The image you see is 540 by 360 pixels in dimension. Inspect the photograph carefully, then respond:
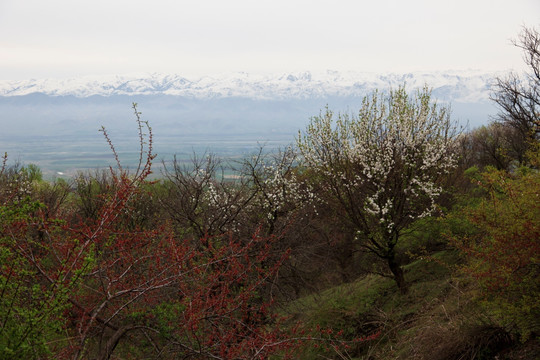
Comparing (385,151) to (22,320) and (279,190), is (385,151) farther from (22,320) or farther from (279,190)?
(22,320)

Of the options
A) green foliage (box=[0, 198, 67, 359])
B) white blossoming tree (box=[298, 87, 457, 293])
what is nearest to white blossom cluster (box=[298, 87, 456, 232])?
white blossoming tree (box=[298, 87, 457, 293])

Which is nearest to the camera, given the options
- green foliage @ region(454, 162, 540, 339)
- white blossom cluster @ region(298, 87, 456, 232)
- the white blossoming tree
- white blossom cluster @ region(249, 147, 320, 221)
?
green foliage @ region(454, 162, 540, 339)

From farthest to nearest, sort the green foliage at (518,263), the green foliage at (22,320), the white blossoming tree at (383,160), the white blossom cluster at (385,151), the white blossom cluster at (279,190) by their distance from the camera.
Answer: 1. the white blossom cluster at (279,190)
2. the white blossom cluster at (385,151)
3. the white blossoming tree at (383,160)
4. the green foliage at (518,263)
5. the green foliage at (22,320)

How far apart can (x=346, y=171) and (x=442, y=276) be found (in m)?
5.83

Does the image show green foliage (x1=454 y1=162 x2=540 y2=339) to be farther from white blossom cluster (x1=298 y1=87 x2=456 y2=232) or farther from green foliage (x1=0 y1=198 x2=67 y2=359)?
green foliage (x1=0 y1=198 x2=67 y2=359)

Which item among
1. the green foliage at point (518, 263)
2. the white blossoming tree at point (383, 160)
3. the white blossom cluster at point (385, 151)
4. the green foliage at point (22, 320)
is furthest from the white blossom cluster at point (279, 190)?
the green foliage at point (22, 320)

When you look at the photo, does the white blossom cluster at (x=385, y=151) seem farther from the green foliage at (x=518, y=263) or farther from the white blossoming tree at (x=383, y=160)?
the green foliage at (x=518, y=263)

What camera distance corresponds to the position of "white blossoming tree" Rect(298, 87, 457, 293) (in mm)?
14062

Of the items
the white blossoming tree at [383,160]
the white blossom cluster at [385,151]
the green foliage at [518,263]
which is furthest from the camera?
the white blossom cluster at [385,151]

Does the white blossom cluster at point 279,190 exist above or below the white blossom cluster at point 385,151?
below

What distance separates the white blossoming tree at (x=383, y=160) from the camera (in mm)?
14062

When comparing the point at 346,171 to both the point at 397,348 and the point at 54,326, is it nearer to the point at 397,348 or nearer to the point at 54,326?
the point at 397,348

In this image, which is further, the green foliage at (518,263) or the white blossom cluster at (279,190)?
the white blossom cluster at (279,190)

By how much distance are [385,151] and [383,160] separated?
0.37 meters
